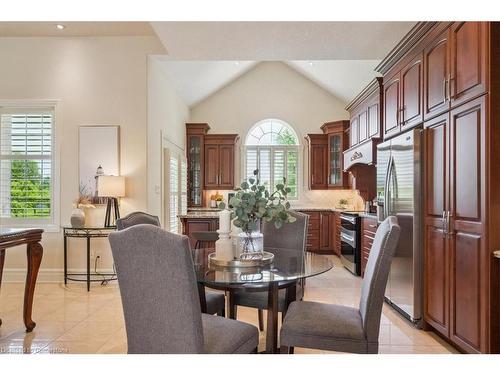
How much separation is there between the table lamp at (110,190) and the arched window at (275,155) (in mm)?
3711

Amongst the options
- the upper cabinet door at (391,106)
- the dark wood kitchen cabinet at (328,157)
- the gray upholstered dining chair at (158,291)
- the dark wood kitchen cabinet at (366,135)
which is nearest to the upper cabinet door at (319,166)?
the dark wood kitchen cabinet at (328,157)

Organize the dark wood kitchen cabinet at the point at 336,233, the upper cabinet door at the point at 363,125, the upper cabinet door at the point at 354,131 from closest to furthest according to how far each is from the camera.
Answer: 1. the upper cabinet door at the point at 363,125
2. the upper cabinet door at the point at 354,131
3. the dark wood kitchen cabinet at the point at 336,233

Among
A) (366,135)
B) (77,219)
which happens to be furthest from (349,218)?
(77,219)

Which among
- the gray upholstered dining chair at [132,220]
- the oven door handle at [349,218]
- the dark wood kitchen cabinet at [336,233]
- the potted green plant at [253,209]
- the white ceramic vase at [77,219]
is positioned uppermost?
the potted green plant at [253,209]

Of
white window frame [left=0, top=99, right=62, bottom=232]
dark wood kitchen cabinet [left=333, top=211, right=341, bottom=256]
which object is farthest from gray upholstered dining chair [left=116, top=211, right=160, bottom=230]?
dark wood kitchen cabinet [left=333, top=211, right=341, bottom=256]

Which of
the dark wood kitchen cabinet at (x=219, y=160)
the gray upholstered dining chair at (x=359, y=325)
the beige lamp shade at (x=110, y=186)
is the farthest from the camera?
the dark wood kitchen cabinet at (x=219, y=160)

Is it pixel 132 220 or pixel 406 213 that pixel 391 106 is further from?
pixel 132 220

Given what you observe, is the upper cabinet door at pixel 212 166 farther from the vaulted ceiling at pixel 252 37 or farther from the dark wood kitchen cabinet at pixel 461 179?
the dark wood kitchen cabinet at pixel 461 179

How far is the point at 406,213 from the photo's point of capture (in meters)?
3.20

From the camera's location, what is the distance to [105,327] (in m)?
3.10

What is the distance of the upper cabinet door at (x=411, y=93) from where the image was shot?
314 cm

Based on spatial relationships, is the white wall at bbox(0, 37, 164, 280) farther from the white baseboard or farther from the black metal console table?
the black metal console table

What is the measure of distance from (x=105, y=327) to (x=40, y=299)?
130cm

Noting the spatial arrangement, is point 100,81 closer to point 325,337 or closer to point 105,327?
point 105,327
